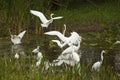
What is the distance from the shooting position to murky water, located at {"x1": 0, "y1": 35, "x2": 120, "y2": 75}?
35.7 feet

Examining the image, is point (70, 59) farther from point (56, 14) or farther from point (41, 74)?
point (56, 14)

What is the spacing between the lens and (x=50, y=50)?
40.7 ft

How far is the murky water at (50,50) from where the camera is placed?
10.9 meters

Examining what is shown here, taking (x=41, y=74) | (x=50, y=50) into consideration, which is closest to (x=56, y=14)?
(x=50, y=50)

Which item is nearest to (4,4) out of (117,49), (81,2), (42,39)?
(42,39)

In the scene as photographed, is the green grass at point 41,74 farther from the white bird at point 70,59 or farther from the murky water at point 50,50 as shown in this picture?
the murky water at point 50,50

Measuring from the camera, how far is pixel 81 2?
2061 cm

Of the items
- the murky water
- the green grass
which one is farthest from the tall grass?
the green grass

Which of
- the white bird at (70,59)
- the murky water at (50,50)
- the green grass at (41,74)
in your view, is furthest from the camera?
the murky water at (50,50)

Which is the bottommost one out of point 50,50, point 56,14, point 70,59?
Answer: point 50,50

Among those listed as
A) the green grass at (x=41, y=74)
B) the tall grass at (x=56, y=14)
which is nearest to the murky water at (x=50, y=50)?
the tall grass at (x=56, y=14)

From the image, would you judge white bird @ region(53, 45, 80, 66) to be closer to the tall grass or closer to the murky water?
the murky water

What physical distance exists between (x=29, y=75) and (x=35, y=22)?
7929mm

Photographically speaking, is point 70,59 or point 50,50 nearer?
point 70,59
